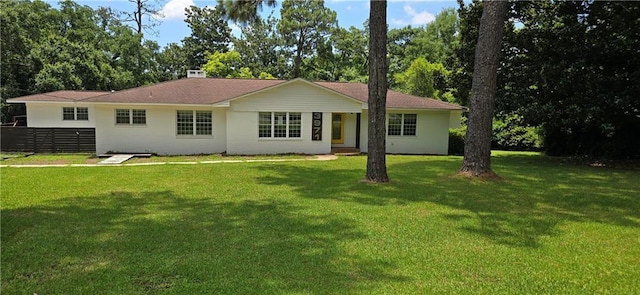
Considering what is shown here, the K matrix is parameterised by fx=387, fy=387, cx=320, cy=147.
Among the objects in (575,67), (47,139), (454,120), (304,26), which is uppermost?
(304,26)

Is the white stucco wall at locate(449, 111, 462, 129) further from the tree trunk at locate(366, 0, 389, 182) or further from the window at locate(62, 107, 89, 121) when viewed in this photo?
the window at locate(62, 107, 89, 121)

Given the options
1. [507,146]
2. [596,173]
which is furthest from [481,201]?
[507,146]

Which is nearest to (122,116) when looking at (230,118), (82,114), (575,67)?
(230,118)

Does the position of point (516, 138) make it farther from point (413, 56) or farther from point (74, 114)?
point (74, 114)

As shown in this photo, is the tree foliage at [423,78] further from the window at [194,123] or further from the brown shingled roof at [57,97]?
the brown shingled roof at [57,97]

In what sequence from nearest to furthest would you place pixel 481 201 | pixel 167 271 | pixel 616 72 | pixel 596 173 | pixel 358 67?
pixel 167 271 → pixel 481 201 → pixel 596 173 → pixel 616 72 → pixel 358 67

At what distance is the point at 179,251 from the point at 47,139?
1771 cm

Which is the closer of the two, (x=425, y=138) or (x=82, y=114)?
(x=425, y=138)

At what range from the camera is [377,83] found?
399 inches

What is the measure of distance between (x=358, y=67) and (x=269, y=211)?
39.4 meters

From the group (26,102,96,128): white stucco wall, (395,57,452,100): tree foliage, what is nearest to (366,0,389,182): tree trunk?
(26,102,96,128): white stucco wall

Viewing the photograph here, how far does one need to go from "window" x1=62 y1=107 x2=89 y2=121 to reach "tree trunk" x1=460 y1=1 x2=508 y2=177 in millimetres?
22087

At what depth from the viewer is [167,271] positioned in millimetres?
4188

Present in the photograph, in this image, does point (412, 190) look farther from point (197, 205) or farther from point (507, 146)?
point (507, 146)
